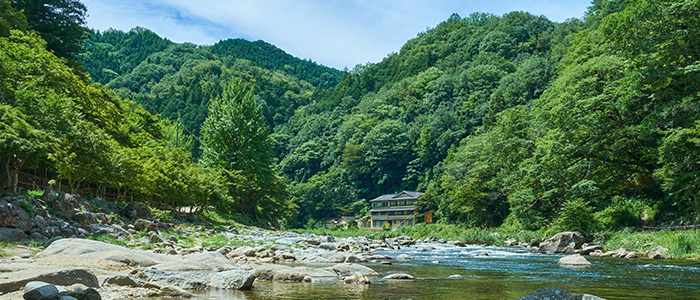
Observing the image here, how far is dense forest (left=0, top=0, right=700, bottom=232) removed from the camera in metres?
20.7

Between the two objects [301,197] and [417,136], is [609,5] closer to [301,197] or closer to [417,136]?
[417,136]

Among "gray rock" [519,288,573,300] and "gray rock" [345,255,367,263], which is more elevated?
"gray rock" [519,288,573,300]

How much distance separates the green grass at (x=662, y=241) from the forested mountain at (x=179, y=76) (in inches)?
3995

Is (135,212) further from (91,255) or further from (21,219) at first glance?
(91,255)

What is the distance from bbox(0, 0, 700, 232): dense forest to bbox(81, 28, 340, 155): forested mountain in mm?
5390

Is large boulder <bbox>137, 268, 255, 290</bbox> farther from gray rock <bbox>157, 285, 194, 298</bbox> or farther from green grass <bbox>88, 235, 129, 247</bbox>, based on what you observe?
green grass <bbox>88, 235, 129, 247</bbox>

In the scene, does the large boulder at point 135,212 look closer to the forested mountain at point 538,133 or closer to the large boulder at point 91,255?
the large boulder at point 91,255

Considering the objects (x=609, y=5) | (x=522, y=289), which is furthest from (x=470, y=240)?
(x=609, y=5)

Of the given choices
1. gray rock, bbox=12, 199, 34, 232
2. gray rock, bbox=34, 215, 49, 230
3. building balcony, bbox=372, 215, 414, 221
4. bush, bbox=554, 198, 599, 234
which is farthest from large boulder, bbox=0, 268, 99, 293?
building balcony, bbox=372, 215, 414, 221

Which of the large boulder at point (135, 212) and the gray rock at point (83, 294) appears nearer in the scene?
the gray rock at point (83, 294)

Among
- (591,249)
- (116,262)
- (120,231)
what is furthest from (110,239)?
(591,249)

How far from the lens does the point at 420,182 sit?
97.1m

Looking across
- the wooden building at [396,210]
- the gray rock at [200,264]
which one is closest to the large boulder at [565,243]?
the gray rock at [200,264]

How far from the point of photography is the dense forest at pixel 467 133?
20.7 meters
